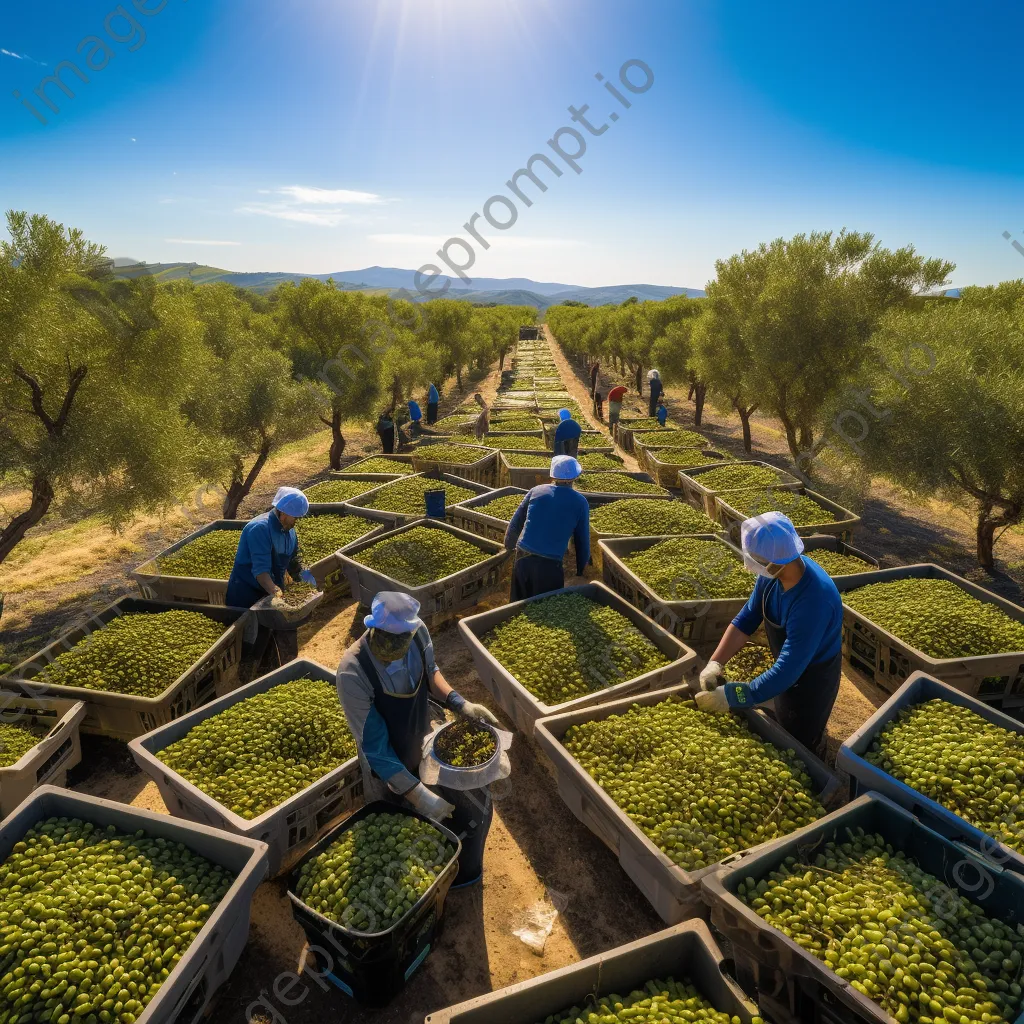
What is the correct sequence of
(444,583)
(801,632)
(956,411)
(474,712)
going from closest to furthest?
(474,712)
(801,632)
(444,583)
(956,411)

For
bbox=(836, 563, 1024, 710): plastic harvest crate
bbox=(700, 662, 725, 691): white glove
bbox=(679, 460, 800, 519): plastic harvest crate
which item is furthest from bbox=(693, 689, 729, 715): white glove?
bbox=(679, 460, 800, 519): plastic harvest crate

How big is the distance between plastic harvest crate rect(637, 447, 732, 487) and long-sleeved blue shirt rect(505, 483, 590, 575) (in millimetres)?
8294

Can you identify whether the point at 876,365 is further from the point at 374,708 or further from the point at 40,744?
the point at 40,744

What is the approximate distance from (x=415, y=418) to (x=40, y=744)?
20811 millimetres

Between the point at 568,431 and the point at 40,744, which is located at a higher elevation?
the point at 568,431

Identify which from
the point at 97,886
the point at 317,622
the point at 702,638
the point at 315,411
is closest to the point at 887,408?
the point at 702,638

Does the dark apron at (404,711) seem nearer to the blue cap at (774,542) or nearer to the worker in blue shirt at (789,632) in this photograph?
the worker in blue shirt at (789,632)

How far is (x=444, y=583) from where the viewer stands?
29.0ft

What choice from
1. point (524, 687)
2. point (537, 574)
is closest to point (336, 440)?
point (537, 574)

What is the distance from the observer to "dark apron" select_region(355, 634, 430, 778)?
4422 millimetres

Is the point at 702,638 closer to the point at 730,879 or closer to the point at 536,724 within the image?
the point at 536,724

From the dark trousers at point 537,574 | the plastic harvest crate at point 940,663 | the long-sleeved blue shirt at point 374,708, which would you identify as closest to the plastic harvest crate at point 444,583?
the dark trousers at point 537,574

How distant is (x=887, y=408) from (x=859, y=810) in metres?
10.9

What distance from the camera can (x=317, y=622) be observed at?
33.1 ft
